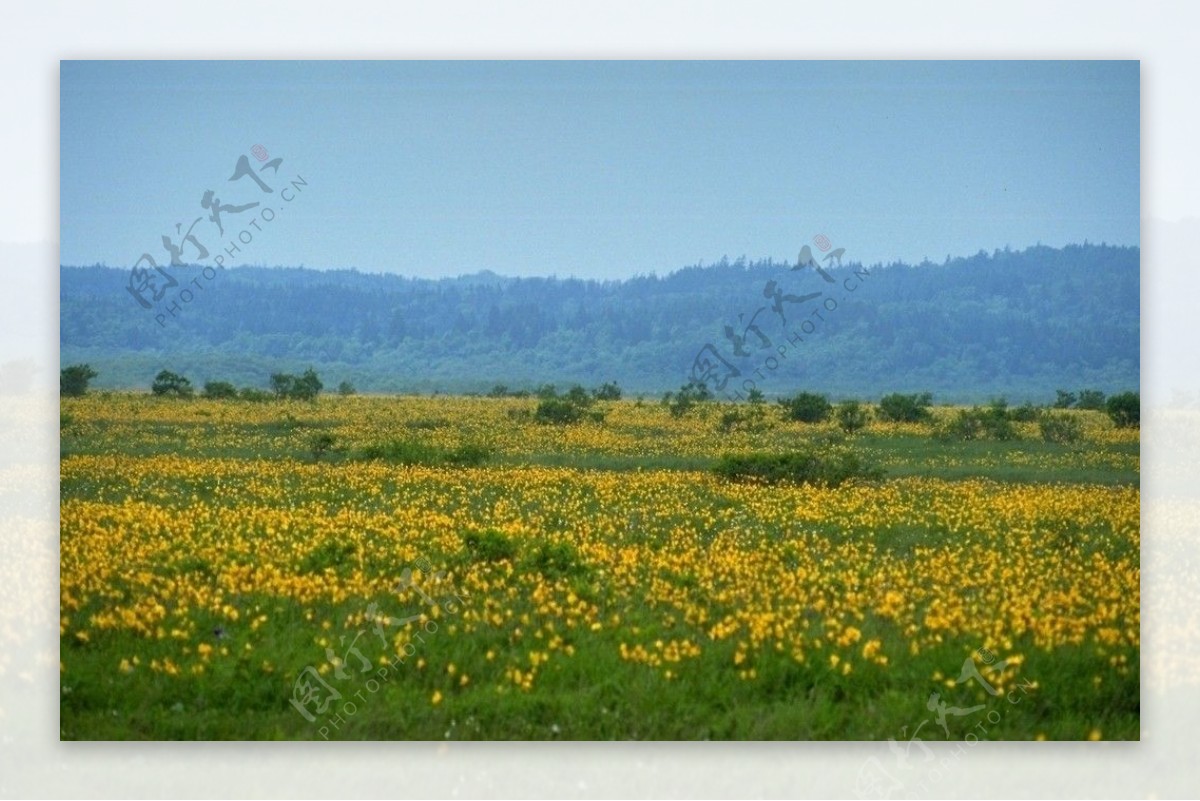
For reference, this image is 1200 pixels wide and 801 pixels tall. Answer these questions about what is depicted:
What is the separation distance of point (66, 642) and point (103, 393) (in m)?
1.77

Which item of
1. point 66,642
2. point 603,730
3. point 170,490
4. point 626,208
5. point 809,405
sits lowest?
point 603,730

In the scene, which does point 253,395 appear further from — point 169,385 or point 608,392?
point 608,392

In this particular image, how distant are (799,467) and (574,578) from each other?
1890 millimetres

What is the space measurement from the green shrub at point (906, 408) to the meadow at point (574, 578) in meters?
0.10

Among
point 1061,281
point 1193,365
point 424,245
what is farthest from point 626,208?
point 1193,365

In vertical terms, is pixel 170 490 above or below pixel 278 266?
below

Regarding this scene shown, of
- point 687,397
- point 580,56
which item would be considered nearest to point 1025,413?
point 687,397

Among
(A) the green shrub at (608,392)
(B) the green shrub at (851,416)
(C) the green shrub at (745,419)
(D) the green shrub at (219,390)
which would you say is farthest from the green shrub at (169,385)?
(B) the green shrub at (851,416)

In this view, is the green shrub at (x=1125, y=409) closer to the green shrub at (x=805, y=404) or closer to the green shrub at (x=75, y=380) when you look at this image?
the green shrub at (x=805, y=404)

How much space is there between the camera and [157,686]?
7.70 meters

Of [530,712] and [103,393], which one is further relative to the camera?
[103,393]

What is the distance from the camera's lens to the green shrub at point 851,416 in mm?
8672

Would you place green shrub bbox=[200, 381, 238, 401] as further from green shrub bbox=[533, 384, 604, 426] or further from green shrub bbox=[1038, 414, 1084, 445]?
green shrub bbox=[1038, 414, 1084, 445]

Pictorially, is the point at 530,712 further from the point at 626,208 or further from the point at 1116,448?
the point at 1116,448
